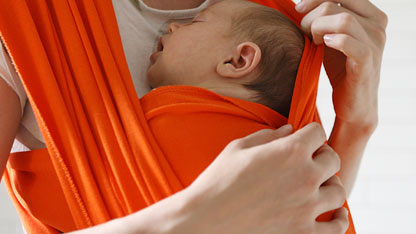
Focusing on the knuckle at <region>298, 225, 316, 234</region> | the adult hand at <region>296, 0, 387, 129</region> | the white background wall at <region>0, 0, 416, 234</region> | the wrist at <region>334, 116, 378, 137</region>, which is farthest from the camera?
the white background wall at <region>0, 0, 416, 234</region>

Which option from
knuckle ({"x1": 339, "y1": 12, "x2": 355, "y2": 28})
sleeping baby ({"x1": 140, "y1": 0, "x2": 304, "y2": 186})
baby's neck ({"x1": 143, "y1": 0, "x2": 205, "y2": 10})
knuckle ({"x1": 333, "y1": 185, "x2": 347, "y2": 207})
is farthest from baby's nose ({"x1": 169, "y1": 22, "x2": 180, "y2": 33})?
knuckle ({"x1": 333, "y1": 185, "x2": 347, "y2": 207})

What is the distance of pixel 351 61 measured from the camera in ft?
3.04

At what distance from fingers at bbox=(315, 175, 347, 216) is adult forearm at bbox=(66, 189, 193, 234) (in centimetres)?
23

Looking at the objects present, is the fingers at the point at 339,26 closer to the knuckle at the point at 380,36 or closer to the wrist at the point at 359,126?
the knuckle at the point at 380,36

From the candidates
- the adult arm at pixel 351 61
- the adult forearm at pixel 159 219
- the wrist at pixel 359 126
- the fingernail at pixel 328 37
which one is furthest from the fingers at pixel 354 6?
the adult forearm at pixel 159 219

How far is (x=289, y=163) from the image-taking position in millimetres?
723

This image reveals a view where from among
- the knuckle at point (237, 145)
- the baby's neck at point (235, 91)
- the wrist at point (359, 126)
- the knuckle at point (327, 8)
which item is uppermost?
the knuckle at point (327, 8)

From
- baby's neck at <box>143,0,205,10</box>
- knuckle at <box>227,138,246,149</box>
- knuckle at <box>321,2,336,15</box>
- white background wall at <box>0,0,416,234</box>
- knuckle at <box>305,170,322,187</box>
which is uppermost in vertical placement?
baby's neck at <box>143,0,205,10</box>

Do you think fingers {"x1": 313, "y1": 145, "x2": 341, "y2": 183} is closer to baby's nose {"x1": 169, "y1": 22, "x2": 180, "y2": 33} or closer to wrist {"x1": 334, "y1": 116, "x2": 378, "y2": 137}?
wrist {"x1": 334, "y1": 116, "x2": 378, "y2": 137}

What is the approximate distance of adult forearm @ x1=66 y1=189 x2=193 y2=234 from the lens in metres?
0.65

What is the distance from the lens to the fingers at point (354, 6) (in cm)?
96

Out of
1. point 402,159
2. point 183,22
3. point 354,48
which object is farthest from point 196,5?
point 402,159

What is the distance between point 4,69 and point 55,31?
4.5 inches

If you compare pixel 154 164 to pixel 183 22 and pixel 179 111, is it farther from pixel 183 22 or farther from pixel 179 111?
pixel 183 22
